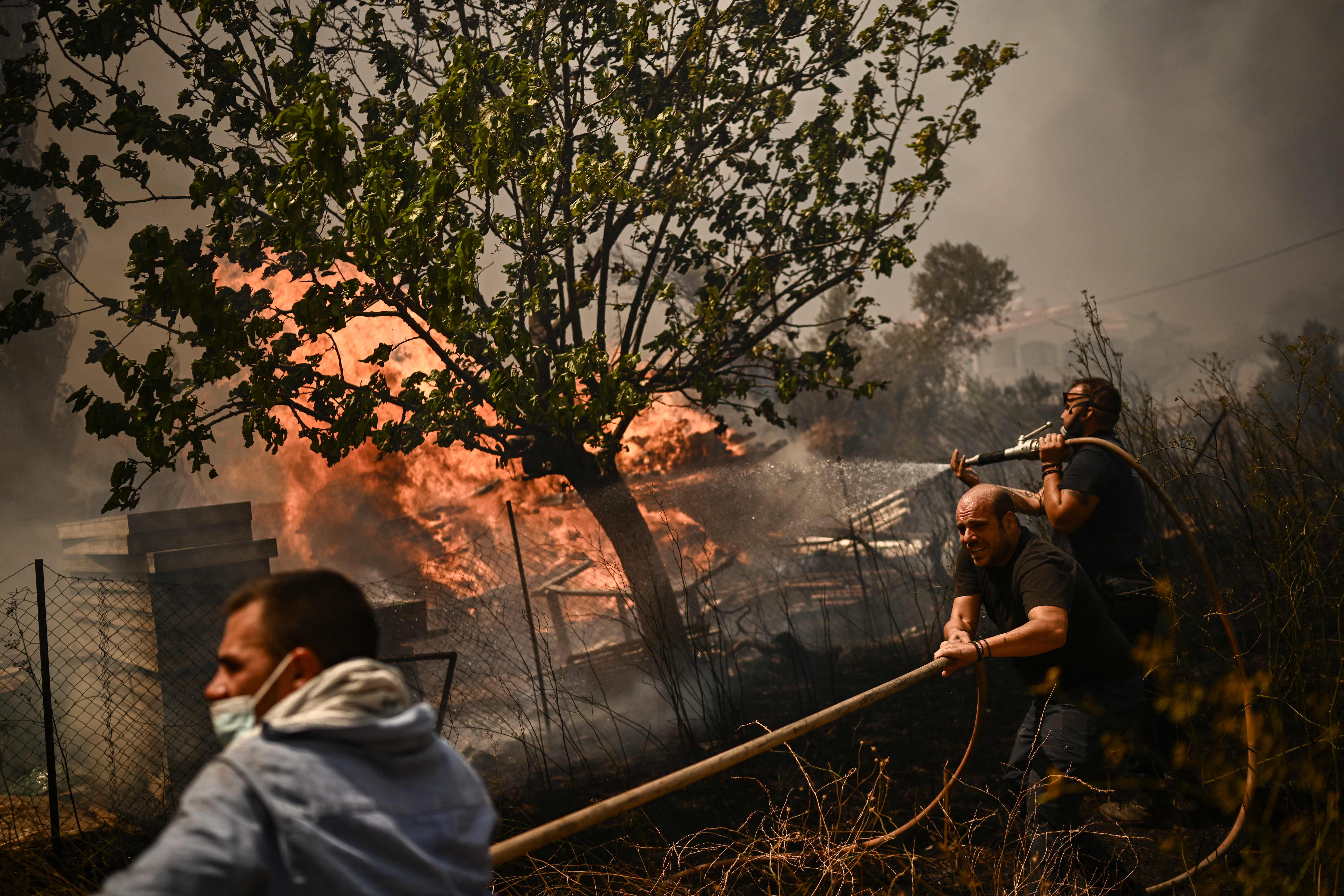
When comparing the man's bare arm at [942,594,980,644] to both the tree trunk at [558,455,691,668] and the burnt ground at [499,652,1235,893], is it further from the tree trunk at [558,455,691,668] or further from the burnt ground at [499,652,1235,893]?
the tree trunk at [558,455,691,668]

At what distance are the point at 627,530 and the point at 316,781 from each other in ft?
20.5

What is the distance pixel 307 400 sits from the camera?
541cm

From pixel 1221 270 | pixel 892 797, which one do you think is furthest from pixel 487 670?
pixel 1221 270

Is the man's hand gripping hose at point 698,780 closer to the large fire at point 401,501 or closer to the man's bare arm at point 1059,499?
the man's bare arm at point 1059,499

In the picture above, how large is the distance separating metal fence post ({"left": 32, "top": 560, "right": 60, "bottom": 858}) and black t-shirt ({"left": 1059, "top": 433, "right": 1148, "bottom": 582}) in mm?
5598

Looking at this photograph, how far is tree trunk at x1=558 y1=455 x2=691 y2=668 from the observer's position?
23.7 ft

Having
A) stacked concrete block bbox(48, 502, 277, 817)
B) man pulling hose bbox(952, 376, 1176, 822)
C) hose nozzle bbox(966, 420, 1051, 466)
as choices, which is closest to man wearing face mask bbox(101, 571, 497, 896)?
man pulling hose bbox(952, 376, 1176, 822)

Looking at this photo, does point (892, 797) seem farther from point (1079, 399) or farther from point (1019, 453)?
point (1079, 399)

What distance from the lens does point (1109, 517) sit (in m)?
3.68

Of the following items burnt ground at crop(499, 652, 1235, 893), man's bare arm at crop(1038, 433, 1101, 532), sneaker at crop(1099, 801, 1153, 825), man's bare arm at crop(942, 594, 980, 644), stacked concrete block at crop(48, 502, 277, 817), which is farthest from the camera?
stacked concrete block at crop(48, 502, 277, 817)

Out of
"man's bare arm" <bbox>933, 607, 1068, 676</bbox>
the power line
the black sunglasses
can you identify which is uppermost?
the power line

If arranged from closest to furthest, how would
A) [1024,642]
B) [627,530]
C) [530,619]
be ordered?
[1024,642]
[530,619]
[627,530]

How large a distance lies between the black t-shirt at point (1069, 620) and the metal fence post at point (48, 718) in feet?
16.9

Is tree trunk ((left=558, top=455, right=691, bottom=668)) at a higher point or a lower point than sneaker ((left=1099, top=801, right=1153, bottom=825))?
higher
